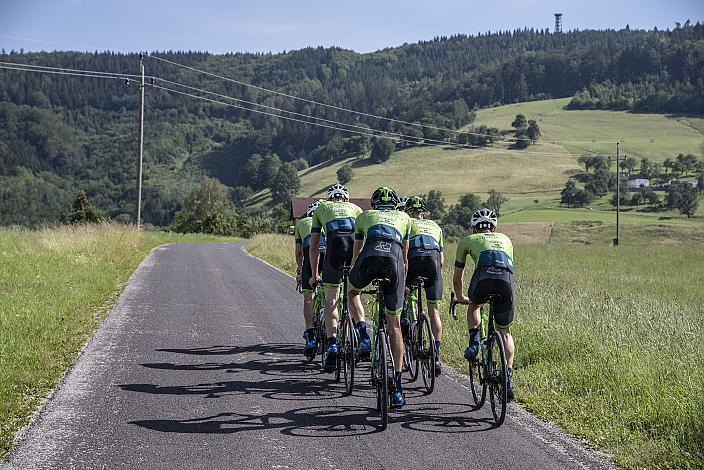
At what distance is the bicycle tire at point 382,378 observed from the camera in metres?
6.79

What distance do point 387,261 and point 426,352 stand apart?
A: 6.23 ft

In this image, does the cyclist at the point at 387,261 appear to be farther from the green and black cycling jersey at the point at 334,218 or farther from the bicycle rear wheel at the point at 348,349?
the green and black cycling jersey at the point at 334,218

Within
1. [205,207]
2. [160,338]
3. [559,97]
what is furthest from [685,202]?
[559,97]

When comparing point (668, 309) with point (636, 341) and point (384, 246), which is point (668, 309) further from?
point (384, 246)

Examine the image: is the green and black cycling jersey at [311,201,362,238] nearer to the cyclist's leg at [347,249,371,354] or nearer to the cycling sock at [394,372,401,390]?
the cyclist's leg at [347,249,371,354]

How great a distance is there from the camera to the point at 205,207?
10175cm

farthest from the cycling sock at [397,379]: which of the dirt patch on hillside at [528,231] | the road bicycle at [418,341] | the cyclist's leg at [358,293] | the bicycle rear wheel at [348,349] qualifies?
the dirt patch on hillside at [528,231]

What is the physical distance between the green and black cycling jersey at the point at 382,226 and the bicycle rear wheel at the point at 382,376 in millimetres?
913

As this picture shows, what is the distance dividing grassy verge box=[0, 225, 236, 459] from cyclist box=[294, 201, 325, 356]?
9.92ft

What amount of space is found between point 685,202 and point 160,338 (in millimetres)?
77483

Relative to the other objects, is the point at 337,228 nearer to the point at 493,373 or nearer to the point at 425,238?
the point at 425,238

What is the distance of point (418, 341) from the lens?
8.84 meters

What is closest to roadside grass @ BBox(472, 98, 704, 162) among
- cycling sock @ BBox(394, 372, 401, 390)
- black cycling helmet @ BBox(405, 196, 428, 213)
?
black cycling helmet @ BBox(405, 196, 428, 213)

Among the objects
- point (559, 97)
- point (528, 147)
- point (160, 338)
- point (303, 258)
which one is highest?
point (559, 97)
